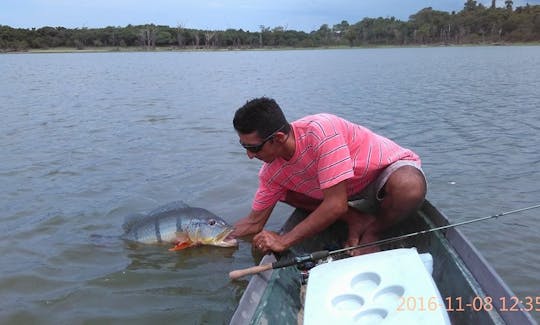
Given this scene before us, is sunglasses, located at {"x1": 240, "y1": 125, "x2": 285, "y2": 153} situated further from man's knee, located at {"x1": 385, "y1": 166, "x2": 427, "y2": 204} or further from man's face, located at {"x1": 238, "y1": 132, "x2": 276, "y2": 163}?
man's knee, located at {"x1": 385, "y1": 166, "x2": 427, "y2": 204}

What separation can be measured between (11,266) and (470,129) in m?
10.1

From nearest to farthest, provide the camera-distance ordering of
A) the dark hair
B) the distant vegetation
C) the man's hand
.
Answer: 1. the dark hair
2. the man's hand
3. the distant vegetation

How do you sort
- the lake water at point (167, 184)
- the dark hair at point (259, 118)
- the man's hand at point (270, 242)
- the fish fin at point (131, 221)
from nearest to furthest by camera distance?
the dark hair at point (259, 118), the man's hand at point (270, 242), the lake water at point (167, 184), the fish fin at point (131, 221)

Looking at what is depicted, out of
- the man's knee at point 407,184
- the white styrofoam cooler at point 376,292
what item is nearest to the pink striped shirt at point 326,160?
the man's knee at point 407,184

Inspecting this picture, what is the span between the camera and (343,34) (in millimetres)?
129250

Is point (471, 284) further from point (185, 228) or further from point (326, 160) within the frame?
point (185, 228)

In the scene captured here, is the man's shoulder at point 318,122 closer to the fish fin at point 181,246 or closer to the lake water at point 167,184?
the lake water at point 167,184

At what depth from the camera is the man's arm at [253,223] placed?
447cm

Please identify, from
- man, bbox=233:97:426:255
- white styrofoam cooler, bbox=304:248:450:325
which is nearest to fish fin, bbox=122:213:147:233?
man, bbox=233:97:426:255

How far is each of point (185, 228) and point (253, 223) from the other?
673 mm

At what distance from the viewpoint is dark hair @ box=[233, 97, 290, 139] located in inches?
131

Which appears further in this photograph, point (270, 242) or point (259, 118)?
point (270, 242)

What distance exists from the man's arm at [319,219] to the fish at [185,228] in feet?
3.50

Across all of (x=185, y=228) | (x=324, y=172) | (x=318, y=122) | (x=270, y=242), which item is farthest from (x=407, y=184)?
(x=185, y=228)
